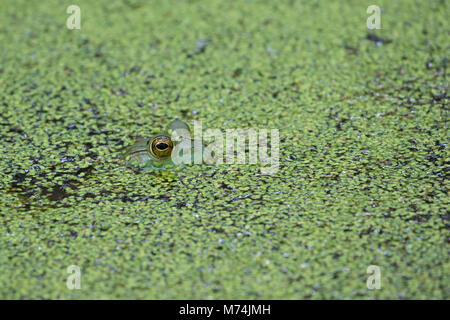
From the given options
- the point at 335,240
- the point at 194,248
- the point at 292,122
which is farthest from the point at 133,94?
the point at 335,240

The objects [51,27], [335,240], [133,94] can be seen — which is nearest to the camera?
[335,240]

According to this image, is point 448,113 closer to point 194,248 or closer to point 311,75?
point 311,75

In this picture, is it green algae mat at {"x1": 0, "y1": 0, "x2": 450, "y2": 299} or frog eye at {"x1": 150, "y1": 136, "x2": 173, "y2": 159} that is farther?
frog eye at {"x1": 150, "y1": 136, "x2": 173, "y2": 159}

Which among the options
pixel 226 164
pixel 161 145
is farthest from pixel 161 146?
pixel 226 164

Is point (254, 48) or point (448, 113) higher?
point (254, 48)
